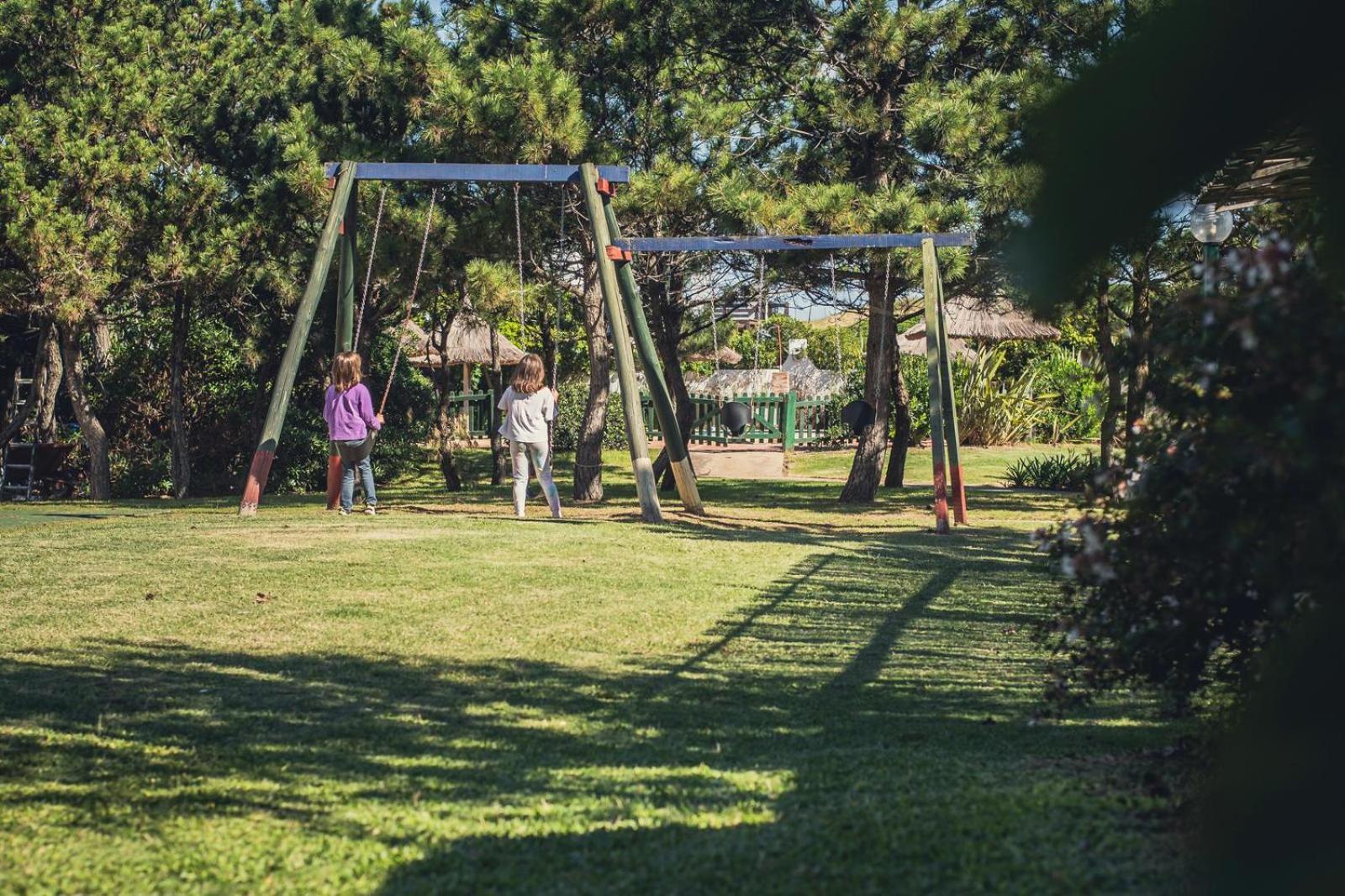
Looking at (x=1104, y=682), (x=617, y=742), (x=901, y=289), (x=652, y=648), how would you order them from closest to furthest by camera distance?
(x=1104, y=682) → (x=617, y=742) → (x=652, y=648) → (x=901, y=289)

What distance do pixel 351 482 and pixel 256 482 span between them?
3.14 ft

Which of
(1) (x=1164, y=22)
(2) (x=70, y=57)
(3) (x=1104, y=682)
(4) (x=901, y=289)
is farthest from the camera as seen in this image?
(2) (x=70, y=57)

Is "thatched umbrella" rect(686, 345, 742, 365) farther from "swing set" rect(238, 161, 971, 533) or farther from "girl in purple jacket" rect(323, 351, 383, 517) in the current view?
"girl in purple jacket" rect(323, 351, 383, 517)

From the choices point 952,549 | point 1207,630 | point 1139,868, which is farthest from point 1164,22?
point 952,549

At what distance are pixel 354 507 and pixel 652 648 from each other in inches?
383

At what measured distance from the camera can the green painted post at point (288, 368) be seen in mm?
14141

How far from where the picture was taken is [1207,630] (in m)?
3.62

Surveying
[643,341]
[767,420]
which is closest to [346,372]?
[643,341]

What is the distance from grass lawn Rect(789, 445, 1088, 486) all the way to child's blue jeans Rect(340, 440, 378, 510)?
1067 cm

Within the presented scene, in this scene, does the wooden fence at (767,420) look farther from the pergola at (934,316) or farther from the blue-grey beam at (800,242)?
the pergola at (934,316)

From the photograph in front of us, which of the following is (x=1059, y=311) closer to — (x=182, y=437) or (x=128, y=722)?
(x=128, y=722)

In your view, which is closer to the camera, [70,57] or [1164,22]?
[1164,22]

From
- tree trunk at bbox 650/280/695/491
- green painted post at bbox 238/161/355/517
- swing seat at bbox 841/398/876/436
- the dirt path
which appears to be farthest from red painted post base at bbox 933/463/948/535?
the dirt path

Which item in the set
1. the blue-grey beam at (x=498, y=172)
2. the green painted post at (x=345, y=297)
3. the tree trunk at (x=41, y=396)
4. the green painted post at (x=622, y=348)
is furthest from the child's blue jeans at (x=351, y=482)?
the tree trunk at (x=41, y=396)
